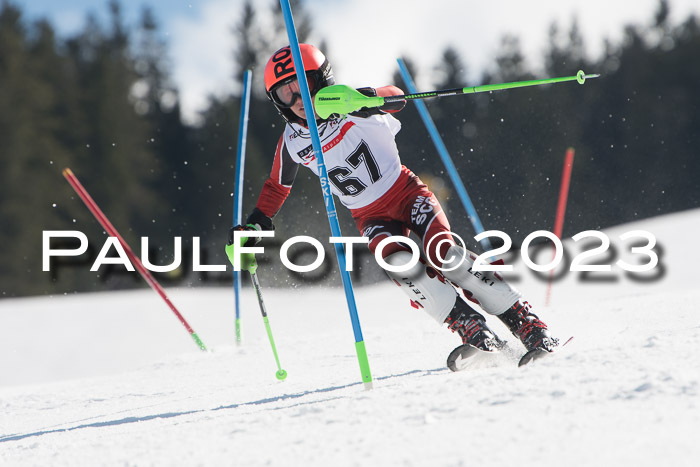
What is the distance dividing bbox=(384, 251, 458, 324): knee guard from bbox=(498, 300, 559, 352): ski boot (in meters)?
0.26

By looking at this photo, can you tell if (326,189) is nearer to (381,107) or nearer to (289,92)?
(381,107)

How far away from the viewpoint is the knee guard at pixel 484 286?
3.15 metres

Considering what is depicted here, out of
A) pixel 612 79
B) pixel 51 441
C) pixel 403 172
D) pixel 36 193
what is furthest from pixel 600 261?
pixel 612 79

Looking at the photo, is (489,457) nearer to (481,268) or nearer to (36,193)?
(481,268)

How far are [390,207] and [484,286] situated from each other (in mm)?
657

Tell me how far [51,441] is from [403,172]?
6.60ft

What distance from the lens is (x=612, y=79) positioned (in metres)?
33.3

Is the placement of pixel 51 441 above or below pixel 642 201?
below

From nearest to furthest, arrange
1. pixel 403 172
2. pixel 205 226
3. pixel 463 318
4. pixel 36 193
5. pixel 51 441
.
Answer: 1. pixel 51 441
2. pixel 463 318
3. pixel 403 172
4. pixel 36 193
5. pixel 205 226

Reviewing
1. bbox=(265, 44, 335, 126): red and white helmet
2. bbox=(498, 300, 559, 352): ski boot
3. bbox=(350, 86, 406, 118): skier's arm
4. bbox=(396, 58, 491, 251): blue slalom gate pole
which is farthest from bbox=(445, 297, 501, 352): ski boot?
bbox=(396, 58, 491, 251): blue slalom gate pole

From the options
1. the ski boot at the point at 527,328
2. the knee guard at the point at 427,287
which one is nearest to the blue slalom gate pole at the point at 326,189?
the knee guard at the point at 427,287

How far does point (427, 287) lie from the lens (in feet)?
10.3

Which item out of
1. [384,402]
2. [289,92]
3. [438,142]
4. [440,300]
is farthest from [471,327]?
[438,142]

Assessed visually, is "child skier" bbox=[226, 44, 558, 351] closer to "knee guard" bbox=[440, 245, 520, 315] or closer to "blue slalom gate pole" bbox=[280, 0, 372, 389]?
"knee guard" bbox=[440, 245, 520, 315]
